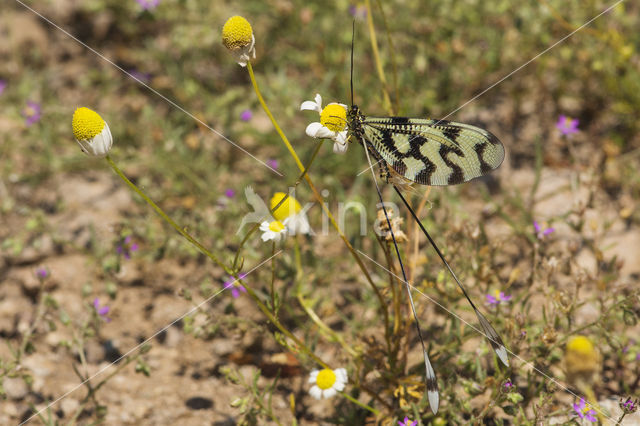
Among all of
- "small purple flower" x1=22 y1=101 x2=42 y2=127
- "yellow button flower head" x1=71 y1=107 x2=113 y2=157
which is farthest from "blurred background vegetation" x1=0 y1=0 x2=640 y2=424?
"yellow button flower head" x1=71 y1=107 x2=113 y2=157

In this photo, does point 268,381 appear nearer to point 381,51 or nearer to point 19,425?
point 19,425

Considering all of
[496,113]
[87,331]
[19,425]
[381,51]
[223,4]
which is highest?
[223,4]

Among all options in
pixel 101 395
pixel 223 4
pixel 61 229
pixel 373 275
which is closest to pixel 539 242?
pixel 373 275

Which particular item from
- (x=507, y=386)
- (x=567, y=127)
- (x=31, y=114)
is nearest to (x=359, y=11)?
(x=567, y=127)

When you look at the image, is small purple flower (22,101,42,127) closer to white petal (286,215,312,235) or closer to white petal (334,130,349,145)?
→ white petal (286,215,312,235)

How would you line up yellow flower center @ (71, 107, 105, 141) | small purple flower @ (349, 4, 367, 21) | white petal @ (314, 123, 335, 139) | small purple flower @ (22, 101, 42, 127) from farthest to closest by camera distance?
small purple flower @ (349, 4, 367, 21) → small purple flower @ (22, 101, 42, 127) → white petal @ (314, 123, 335, 139) → yellow flower center @ (71, 107, 105, 141)
